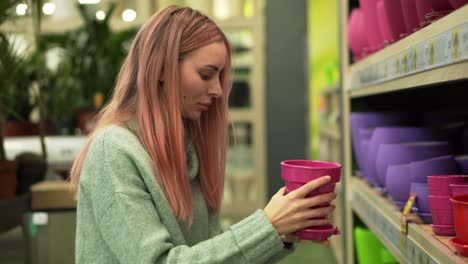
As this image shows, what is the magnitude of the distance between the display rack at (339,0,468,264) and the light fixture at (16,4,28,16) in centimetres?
166

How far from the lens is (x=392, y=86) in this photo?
1562 mm

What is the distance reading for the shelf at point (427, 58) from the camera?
0.98 meters

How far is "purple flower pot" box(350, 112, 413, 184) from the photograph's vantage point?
213cm

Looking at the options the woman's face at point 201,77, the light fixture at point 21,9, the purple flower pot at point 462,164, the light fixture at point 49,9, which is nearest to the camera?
the woman's face at point 201,77

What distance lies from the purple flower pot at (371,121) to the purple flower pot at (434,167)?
2.21 feet

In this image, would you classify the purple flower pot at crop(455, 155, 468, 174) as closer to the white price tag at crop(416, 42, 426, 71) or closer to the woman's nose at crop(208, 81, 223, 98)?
the white price tag at crop(416, 42, 426, 71)

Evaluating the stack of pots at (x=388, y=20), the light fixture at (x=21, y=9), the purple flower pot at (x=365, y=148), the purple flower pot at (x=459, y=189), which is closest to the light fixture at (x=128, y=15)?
the light fixture at (x=21, y=9)

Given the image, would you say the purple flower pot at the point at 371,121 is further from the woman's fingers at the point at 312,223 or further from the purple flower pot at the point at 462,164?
the woman's fingers at the point at 312,223

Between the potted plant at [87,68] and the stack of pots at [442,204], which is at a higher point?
the potted plant at [87,68]

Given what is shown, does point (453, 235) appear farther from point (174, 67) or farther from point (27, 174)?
point (27, 174)

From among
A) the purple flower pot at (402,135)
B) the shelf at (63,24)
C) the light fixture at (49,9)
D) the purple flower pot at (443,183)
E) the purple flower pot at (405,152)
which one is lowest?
the purple flower pot at (443,183)

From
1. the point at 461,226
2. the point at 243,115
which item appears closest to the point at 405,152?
the point at 461,226

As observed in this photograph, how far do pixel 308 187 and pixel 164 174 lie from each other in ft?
1.15

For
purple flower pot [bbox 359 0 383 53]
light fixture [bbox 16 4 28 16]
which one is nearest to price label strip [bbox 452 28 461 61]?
purple flower pot [bbox 359 0 383 53]
